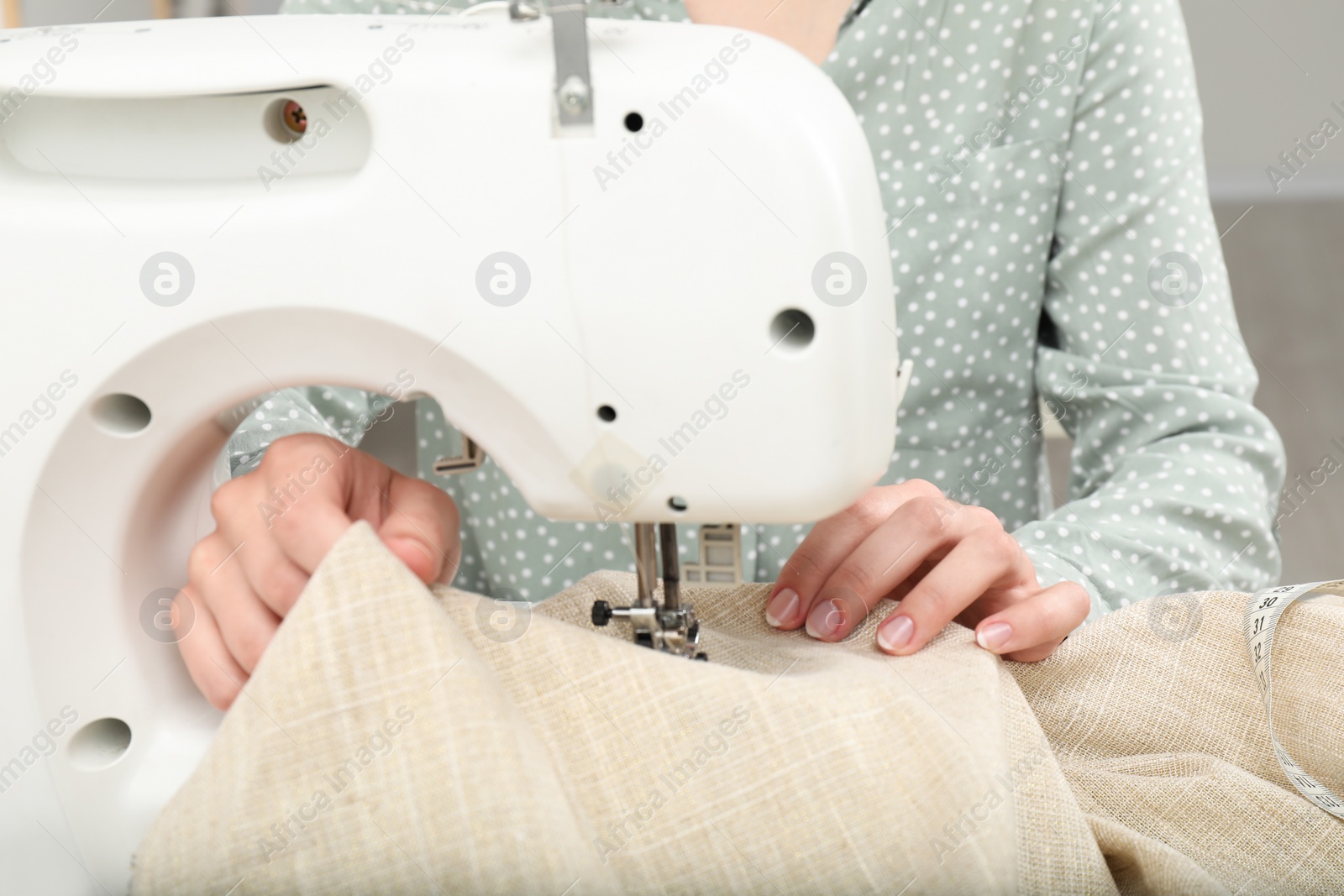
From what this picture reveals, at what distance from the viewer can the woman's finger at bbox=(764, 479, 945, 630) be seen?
72cm

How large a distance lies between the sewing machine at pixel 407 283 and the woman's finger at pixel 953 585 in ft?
0.43

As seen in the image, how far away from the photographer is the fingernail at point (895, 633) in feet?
2.19

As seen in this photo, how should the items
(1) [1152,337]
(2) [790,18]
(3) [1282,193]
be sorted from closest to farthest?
1. (1) [1152,337]
2. (2) [790,18]
3. (3) [1282,193]

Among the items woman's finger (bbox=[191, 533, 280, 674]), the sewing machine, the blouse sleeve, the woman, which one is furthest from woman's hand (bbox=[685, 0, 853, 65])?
woman's finger (bbox=[191, 533, 280, 674])

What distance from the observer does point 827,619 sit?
2.30 feet

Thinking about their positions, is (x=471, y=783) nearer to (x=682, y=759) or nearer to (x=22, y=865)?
(x=682, y=759)

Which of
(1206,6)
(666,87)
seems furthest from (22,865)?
(1206,6)

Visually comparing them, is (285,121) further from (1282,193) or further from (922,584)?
(1282,193)

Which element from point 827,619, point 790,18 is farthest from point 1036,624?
point 790,18

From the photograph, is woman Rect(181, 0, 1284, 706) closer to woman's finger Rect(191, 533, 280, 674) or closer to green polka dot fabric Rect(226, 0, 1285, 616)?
green polka dot fabric Rect(226, 0, 1285, 616)

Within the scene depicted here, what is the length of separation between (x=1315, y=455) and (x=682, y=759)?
3.39 meters

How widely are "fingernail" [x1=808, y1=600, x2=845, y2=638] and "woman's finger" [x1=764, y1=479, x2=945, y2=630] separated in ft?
0.05

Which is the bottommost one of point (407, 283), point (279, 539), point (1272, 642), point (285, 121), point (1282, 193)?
point (1282, 193)

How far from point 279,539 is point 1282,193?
560 cm
